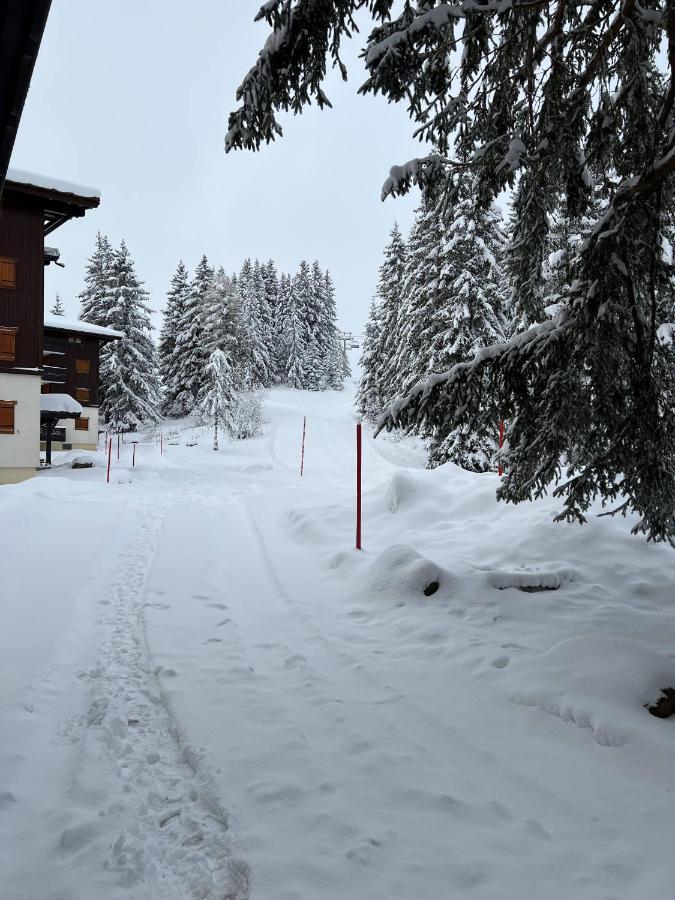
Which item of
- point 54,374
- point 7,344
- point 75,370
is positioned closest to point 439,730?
point 7,344

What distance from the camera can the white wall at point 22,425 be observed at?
18.7 m

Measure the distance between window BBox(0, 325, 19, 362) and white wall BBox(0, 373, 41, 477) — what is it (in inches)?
27.7

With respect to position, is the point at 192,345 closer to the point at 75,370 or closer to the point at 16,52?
the point at 75,370

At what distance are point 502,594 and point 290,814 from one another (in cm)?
345

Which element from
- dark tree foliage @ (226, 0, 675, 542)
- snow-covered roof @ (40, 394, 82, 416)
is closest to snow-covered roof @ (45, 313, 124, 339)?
snow-covered roof @ (40, 394, 82, 416)

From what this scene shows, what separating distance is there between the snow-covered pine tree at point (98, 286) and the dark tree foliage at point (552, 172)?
113 feet

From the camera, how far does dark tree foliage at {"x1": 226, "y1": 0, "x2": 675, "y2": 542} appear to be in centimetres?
369

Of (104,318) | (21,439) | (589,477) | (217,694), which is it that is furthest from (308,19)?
(104,318)

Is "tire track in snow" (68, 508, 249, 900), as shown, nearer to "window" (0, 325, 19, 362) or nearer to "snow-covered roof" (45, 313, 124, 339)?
"window" (0, 325, 19, 362)

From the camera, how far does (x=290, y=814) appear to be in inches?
88.4

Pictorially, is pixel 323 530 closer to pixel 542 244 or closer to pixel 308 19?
pixel 542 244

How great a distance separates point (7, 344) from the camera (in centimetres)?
1888

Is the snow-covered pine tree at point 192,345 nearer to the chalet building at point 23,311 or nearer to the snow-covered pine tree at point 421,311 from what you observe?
the chalet building at point 23,311

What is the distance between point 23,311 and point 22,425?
14.9 ft
